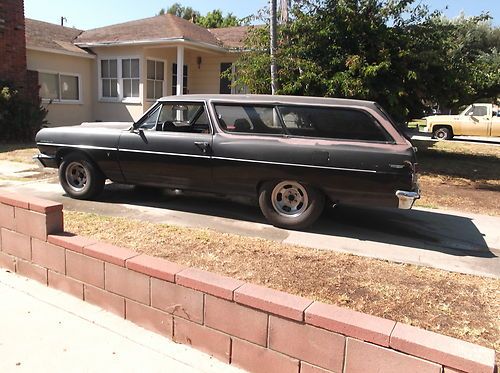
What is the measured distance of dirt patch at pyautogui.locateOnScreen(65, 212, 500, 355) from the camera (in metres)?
3.23

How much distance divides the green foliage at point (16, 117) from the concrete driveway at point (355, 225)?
7.49m

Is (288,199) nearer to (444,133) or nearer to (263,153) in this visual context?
(263,153)

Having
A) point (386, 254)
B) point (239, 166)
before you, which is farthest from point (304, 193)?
point (386, 254)

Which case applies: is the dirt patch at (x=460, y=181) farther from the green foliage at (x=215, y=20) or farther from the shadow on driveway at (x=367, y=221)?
the green foliage at (x=215, y=20)

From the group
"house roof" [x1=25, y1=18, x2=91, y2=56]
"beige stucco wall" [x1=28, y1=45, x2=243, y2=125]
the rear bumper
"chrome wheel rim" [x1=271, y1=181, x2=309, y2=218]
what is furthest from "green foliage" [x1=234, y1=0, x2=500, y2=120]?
"house roof" [x1=25, y1=18, x2=91, y2=56]

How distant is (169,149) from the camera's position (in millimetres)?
5941

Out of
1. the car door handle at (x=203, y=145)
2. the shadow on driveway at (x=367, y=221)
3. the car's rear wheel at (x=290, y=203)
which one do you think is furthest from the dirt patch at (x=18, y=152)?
the car's rear wheel at (x=290, y=203)

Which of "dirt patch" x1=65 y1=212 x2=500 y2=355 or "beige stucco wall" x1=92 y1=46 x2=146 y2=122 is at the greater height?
"beige stucco wall" x1=92 y1=46 x2=146 y2=122

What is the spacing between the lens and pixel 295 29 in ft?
34.8

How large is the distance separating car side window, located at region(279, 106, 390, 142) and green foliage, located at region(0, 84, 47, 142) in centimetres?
1121

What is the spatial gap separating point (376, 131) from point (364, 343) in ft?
10.5

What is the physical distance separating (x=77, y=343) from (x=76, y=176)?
3.97 m

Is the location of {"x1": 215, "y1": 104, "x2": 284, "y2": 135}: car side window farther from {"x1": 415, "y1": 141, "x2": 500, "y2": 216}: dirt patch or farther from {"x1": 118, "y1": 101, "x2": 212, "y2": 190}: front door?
{"x1": 415, "y1": 141, "x2": 500, "y2": 216}: dirt patch

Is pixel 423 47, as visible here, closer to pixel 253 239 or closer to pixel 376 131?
pixel 376 131
